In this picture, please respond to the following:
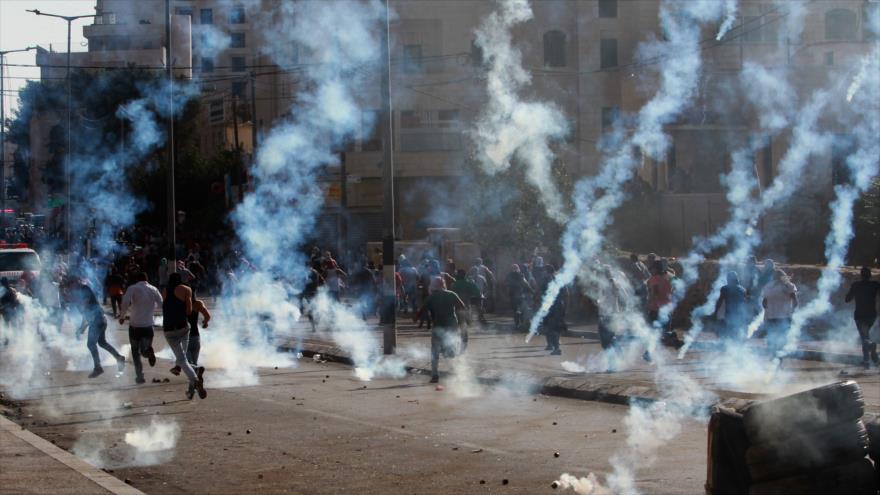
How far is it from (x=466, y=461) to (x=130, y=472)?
2.87m

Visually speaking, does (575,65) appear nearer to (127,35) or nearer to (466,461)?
(127,35)

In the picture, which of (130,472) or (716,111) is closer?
(130,472)

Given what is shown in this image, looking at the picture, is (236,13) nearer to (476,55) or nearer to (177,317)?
(476,55)

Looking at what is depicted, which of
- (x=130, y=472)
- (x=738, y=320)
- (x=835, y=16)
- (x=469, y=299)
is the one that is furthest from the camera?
(x=835, y=16)

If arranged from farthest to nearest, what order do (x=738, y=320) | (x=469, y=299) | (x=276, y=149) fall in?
(x=276, y=149)
(x=469, y=299)
(x=738, y=320)

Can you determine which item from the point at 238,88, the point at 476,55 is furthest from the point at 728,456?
the point at 238,88

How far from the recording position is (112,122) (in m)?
43.4

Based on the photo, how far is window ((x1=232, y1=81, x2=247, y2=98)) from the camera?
47.1 m

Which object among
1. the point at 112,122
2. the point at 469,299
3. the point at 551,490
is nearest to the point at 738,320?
the point at 469,299

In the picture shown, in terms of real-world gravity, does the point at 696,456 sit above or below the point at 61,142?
below

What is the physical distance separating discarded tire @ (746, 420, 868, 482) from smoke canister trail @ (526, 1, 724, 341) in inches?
594

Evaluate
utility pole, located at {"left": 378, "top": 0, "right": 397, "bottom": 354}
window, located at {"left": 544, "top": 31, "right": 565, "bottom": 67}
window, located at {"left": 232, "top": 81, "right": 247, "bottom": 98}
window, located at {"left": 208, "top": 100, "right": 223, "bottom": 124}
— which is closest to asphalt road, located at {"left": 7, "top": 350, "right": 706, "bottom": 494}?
utility pole, located at {"left": 378, "top": 0, "right": 397, "bottom": 354}

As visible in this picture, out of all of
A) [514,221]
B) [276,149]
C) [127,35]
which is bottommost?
[514,221]

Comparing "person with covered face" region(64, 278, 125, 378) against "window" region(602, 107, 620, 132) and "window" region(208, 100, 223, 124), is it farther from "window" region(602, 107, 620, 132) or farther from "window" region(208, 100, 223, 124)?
"window" region(602, 107, 620, 132)
